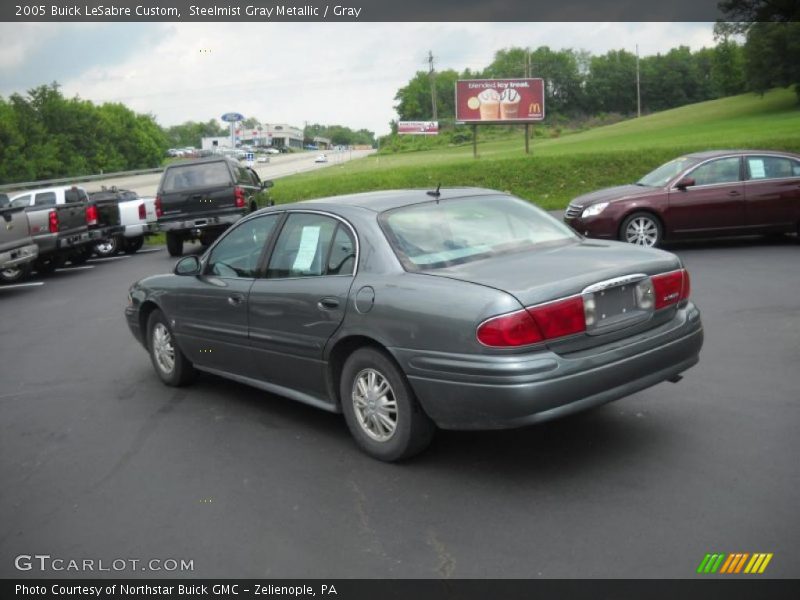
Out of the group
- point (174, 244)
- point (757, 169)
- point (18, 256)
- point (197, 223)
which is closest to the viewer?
point (757, 169)

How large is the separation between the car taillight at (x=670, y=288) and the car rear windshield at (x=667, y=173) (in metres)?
8.73

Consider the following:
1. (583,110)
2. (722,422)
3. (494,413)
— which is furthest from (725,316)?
(583,110)

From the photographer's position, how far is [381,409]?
16.2 feet

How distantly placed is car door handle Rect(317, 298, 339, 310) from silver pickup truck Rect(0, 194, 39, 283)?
457 inches

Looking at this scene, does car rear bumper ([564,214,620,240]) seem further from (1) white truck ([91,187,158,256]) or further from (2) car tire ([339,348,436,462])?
(1) white truck ([91,187,158,256])

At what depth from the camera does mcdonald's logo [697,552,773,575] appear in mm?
3484

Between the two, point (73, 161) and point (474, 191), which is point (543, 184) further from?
point (73, 161)

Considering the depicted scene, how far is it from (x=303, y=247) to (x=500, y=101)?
115ft

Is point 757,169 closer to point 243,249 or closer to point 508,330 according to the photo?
point 243,249

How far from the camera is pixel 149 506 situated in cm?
458

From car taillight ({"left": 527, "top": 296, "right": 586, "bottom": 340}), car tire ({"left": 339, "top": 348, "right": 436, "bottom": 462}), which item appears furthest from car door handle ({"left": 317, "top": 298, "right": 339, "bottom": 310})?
car taillight ({"left": 527, "top": 296, "right": 586, "bottom": 340})

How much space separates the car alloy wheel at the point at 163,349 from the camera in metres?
7.13

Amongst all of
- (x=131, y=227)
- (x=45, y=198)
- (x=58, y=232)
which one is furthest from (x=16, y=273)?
(x=45, y=198)

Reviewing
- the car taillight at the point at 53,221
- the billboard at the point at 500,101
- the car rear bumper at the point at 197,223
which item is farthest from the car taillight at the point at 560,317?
the billboard at the point at 500,101
